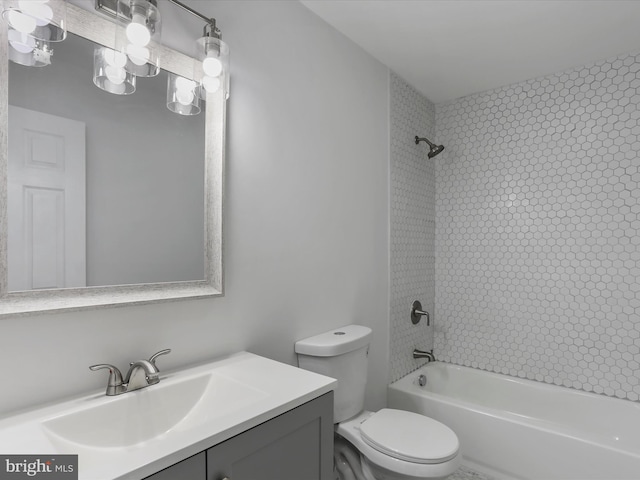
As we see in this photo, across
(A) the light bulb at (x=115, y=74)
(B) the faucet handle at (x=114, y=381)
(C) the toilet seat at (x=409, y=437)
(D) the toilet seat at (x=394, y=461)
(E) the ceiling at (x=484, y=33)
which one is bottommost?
(D) the toilet seat at (x=394, y=461)

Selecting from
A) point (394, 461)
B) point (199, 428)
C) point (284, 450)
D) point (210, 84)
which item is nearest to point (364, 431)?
point (394, 461)

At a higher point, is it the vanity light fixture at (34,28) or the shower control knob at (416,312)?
the vanity light fixture at (34,28)

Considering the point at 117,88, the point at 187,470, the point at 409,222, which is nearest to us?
the point at 187,470

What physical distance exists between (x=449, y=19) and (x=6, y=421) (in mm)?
2385

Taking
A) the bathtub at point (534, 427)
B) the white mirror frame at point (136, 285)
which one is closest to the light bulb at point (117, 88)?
the white mirror frame at point (136, 285)

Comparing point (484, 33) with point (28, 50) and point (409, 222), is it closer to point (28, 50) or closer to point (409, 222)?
point (409, 222)

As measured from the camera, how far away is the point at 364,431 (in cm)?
169

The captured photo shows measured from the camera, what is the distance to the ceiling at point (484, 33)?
1.81m

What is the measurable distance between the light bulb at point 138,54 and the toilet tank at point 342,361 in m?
1.28

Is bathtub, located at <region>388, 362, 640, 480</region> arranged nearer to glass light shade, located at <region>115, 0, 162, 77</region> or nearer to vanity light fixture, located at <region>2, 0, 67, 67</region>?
glass light shade, located at <region>115, 0, 162, 77</region>

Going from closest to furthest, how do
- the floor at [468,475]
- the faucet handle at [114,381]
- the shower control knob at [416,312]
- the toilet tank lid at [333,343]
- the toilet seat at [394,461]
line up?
the faucet handle at [114,381]
the toilet seat at [394,461]
the toilet tank lid at [333,343]
the floor at [468,475]
the shower control knob at [416,312]

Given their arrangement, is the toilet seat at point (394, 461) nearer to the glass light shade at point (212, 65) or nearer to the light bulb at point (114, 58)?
the glass light shade at point (212, 65)

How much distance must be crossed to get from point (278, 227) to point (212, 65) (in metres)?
0.70

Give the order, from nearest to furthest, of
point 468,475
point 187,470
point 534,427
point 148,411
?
point 187,470
point 148,411
point 534,427
point 468,475
